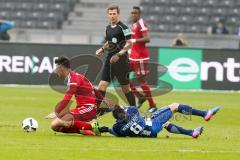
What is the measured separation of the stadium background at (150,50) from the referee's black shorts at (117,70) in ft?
3.49

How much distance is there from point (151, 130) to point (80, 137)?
3.86ft

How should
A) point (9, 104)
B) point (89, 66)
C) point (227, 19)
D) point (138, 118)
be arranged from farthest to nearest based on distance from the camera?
point (227, 19) → point (89, 66) → point (9, 104) → point (138, 118)

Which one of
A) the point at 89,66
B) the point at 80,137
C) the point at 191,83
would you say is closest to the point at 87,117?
the point at 80,137

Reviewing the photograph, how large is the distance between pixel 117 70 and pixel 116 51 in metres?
0.46

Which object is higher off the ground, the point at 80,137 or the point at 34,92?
the point at 80,137

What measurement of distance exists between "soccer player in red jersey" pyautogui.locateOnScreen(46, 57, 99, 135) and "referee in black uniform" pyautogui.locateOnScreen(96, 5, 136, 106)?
8.83 feet

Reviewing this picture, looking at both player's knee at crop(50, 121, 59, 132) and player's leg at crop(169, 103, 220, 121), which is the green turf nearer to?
Answer: player's knee at crop(50, 121, 59, 132)

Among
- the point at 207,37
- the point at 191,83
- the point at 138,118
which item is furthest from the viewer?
the point at 207,37

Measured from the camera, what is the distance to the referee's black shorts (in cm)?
1691

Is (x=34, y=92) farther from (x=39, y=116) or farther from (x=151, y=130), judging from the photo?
(x=151, y=130)

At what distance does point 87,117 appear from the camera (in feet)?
44.1

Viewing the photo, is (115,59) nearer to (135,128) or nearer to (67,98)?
(67,98)

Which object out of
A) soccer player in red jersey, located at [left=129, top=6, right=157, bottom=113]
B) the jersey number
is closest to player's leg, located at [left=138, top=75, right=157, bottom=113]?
soccer player in red jersey, located at [left=129, top=6, right=157, bottom=113]

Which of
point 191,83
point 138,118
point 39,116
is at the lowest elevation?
point 191,83
